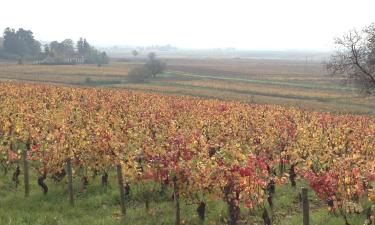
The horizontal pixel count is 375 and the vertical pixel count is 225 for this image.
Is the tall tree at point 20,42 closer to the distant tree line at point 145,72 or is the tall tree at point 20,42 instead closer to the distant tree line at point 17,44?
the distant tree line at point 17,44

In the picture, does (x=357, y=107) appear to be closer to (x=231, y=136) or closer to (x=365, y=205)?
(x=231, y=136)

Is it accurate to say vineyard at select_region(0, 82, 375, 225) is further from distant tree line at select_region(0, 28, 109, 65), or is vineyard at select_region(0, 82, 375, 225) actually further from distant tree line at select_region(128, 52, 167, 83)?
distant tree line at select_region(0, 28, 109, 65)

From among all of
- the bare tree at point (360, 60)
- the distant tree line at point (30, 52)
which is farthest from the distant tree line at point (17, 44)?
the bare tree at point (360, 60)

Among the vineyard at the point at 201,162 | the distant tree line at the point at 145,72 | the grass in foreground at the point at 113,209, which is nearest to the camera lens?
the vineyard at the point at 201,162

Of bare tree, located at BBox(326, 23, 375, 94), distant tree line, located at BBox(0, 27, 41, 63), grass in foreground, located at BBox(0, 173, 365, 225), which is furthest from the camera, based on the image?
distant tree line, located at BBox(0, 27, 41, 63)

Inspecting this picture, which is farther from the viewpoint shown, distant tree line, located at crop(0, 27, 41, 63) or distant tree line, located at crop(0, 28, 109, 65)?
distant tree line, located at crop(0, 27, 41, 63)

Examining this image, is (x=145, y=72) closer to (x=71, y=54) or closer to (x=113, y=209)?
(x=71, y=54)

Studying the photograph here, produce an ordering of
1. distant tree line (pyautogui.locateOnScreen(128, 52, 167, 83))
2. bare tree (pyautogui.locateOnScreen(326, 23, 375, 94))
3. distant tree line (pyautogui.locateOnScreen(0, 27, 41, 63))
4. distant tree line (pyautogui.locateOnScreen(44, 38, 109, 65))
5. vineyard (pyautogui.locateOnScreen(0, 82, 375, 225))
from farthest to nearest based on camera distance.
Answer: distant tree line (pyautogui.locateOnScreen(0, 27, 41, 63))
distant tree line (pyautogui.locateOnScreen(44, 38, 109, 65))
distant tree line (pyautogui.locateOnScreen(128, 52, 167, 83))
bare tree (pyautogui.locateOnScreen(326, 23, 375, 94))
vineyard (pyautogui.locateOnScreen(0, 82, 375, 225))

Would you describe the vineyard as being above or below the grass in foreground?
above

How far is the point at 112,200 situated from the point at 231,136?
280 inches

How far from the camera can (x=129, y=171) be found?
13766mm

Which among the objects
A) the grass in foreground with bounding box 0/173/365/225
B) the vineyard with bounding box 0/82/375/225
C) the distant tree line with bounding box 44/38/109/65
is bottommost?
the grass in foreground with bounding box 0/173/365/225

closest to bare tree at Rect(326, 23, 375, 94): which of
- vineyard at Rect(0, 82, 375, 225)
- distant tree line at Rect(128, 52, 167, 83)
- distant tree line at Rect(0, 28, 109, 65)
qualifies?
vineyard at Rect(0, 82, 375, 225)

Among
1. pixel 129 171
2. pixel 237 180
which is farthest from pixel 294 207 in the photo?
pixel 129 171
